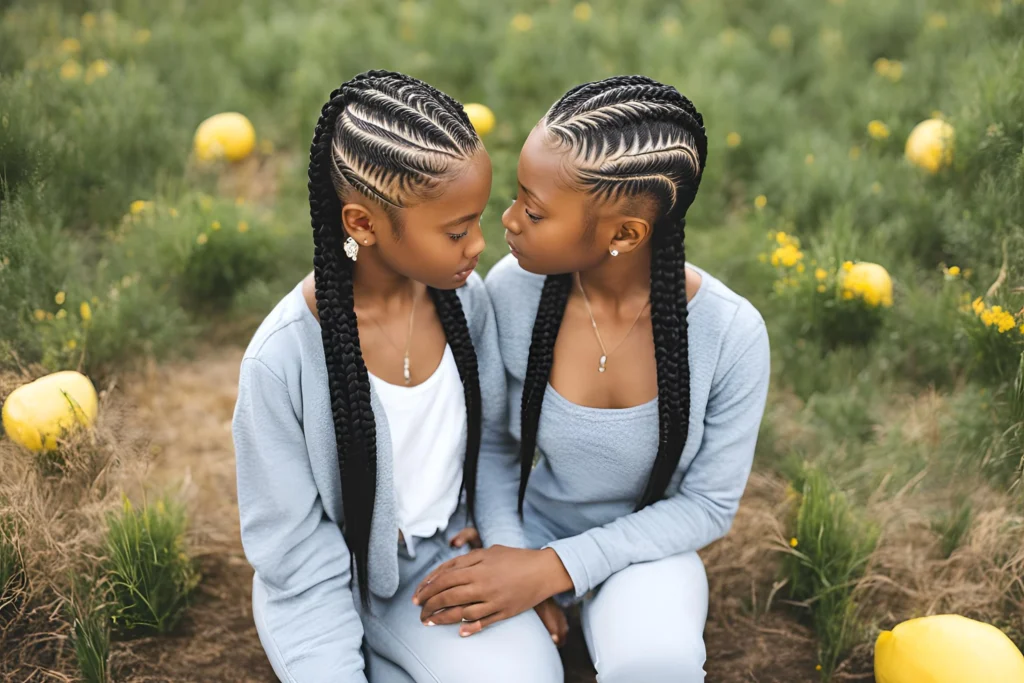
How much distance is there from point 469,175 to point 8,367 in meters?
1.73

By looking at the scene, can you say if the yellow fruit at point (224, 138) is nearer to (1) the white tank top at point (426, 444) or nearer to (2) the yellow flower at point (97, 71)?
(2) the yellow flower at point (97, 71)

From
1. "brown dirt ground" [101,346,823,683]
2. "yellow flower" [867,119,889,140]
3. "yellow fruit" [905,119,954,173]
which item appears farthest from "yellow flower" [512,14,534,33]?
"brown dirt ground" [101,346,823,683]

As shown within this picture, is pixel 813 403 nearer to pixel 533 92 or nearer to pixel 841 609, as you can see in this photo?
pixel 841 609

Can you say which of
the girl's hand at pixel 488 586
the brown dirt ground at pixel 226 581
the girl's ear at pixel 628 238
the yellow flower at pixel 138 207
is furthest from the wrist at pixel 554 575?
the yellow flower at pixel 138 207

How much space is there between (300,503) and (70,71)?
8.86 feet

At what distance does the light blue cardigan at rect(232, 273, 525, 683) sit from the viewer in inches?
83.7

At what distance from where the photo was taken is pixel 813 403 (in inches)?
129

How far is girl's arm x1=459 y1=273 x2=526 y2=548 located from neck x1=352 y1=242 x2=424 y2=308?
15 centimetres

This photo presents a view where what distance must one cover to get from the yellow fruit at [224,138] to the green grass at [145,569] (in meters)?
Result: 1.98

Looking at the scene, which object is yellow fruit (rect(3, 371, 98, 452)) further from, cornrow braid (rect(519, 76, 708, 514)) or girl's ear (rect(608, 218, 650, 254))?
girl's ear (rect(608, 218, 650, 254))

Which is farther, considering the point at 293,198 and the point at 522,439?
the point at 293,198

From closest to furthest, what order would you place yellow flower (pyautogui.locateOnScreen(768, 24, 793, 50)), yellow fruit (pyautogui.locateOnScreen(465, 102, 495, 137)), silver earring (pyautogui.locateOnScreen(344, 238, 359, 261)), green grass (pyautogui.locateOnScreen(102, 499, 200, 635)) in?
silver earring (pyautogui.locateOnScreen(344, 238, 359, 261))
green grass (pyautogui.locateOnScreen(102, 499, 200, 635))
yellow fruit (pyautogui.locateOnScreen(465, 102, 495, 137))
yellow flower (pyautogui.locateOnScreen(768, 24, 793, 50))

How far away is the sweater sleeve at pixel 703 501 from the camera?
7.54 feet

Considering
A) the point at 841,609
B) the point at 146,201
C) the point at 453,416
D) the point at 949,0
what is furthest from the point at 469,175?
the point at 949,0
